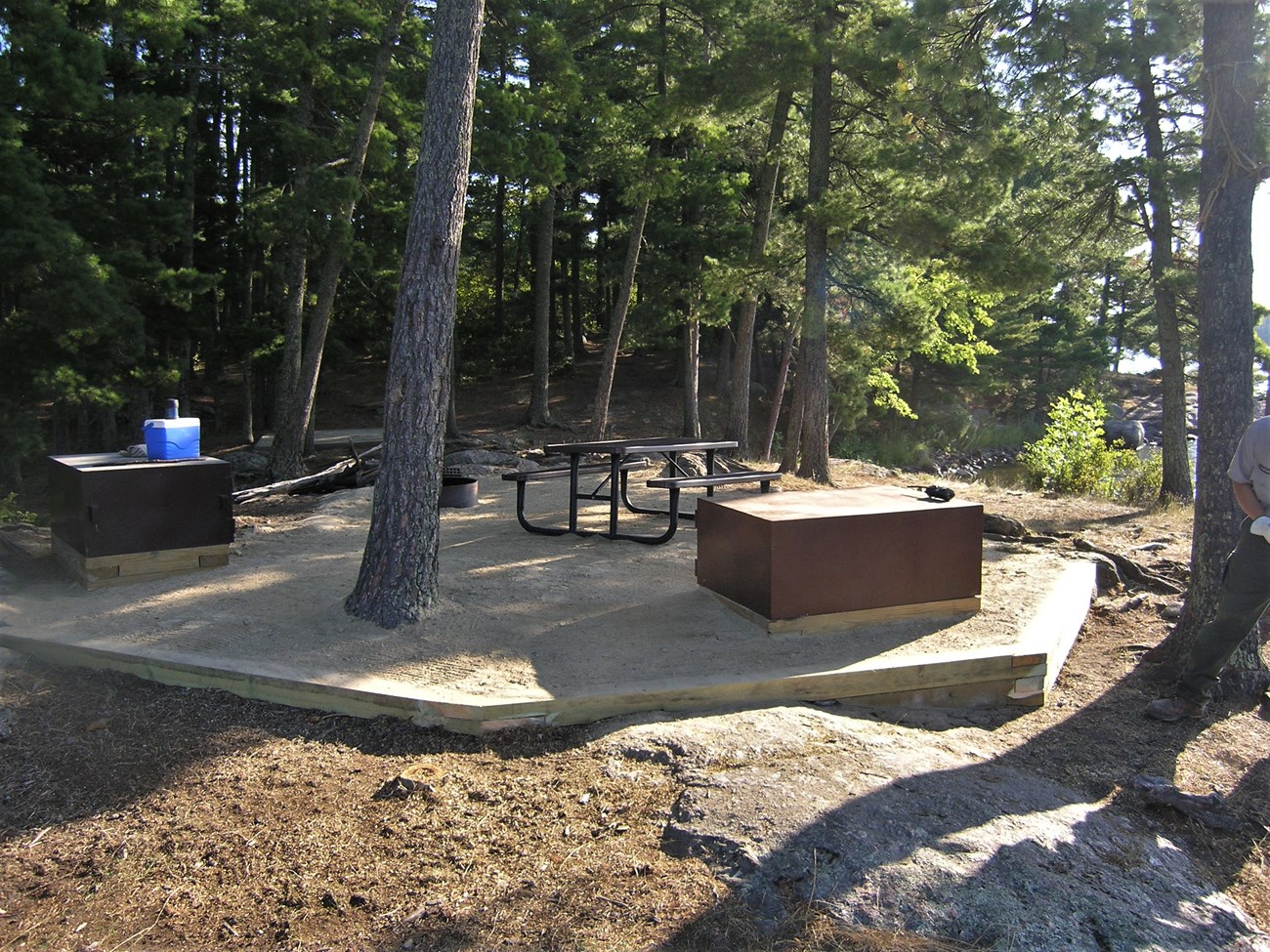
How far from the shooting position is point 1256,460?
4.42m

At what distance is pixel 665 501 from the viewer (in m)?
10.0

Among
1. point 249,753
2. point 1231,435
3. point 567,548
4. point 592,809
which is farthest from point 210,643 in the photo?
point 1231,435

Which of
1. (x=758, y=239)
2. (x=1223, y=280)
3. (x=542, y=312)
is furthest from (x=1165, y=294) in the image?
(x=542, y=312)

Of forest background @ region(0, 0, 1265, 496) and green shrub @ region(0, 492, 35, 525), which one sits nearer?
green shrub @ region(0, 492, 35, 525)

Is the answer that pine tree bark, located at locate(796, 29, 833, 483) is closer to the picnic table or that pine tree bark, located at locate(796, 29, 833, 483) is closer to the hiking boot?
the picnic table

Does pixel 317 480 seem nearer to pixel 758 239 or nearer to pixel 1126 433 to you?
pixel 758 239

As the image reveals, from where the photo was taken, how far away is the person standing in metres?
4.41

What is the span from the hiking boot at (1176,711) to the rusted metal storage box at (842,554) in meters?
1.17

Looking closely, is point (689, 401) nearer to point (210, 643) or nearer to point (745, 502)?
point (745, 502)

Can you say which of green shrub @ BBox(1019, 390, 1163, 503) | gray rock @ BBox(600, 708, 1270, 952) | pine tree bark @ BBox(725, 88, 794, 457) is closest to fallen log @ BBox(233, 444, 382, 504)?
pine tree bark @ BBox(725, 88, 794, 457)

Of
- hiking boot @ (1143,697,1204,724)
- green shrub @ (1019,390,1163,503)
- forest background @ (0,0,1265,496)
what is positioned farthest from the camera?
green shrub @ (1019,390,1163,503)

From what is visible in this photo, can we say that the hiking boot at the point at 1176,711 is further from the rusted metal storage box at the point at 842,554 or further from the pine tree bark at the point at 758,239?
the pine tree bark at the point at 758,239

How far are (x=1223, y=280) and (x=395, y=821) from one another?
16.8ft

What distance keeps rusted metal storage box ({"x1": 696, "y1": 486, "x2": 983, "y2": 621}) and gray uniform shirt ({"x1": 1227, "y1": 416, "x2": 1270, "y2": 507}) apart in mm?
1386
